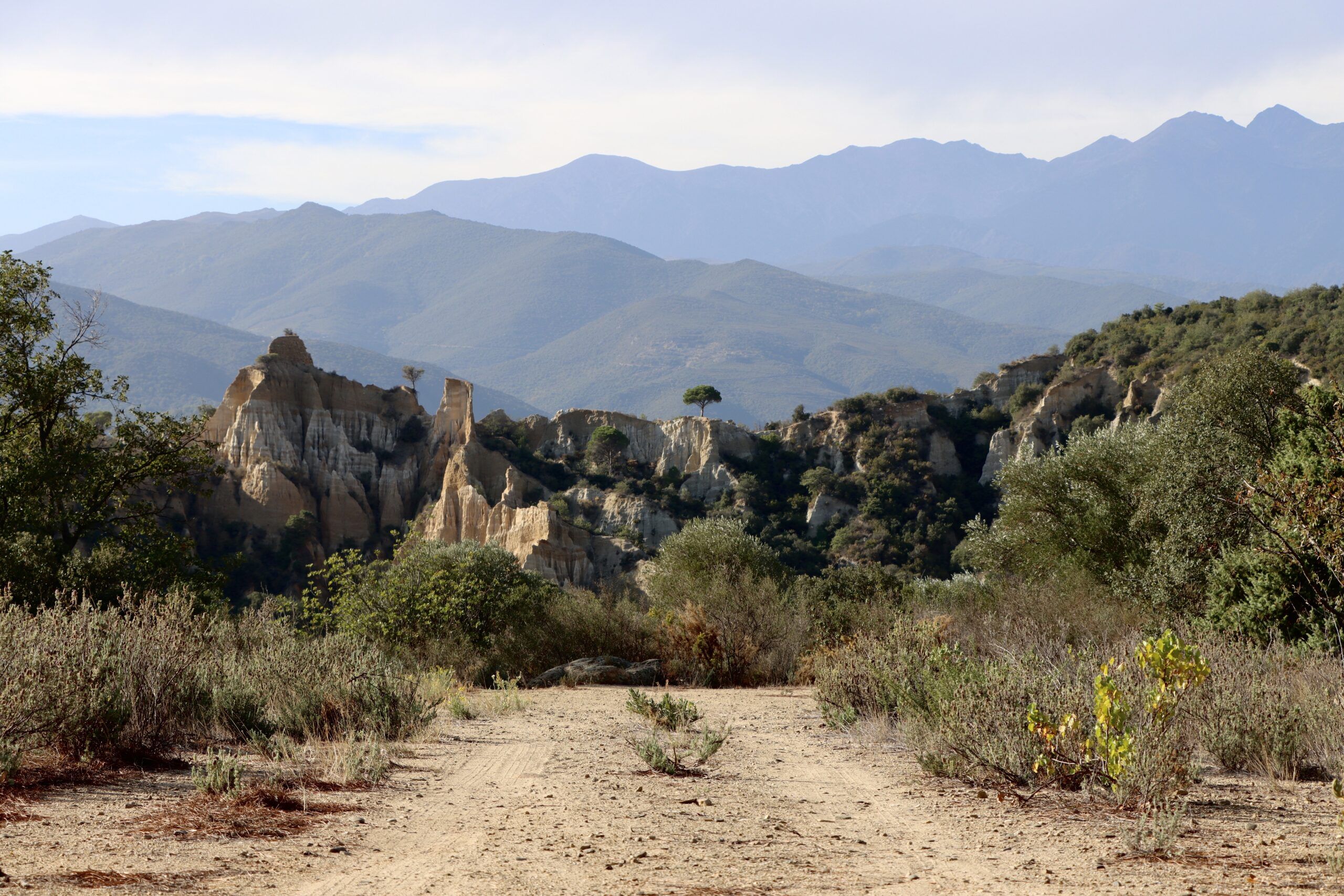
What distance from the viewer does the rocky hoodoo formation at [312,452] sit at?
181 ft

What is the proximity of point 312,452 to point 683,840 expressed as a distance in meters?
55.6

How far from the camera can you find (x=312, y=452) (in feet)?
194

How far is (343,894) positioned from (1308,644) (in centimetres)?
1209

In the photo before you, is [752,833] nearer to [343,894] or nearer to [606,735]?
[343,894]

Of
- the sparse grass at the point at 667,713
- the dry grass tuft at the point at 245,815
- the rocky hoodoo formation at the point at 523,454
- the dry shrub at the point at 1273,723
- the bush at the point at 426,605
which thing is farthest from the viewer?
the rocky hoodoo formation at the point at 523,454

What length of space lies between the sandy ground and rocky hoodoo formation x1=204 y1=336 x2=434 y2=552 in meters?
48.2

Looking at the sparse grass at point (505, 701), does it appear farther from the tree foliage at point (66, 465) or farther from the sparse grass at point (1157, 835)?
the sparse grass at point (1157, 835)

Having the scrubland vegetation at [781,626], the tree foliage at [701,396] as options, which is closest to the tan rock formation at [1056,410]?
the scrubland vegetation at [781,626]

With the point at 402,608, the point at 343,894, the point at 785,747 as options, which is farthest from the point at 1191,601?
the point at 343,894

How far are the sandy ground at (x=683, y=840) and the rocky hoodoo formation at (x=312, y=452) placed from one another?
48.2 m

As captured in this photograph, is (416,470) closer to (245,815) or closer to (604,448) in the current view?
(604,448)

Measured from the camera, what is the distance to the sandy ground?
19.6ft

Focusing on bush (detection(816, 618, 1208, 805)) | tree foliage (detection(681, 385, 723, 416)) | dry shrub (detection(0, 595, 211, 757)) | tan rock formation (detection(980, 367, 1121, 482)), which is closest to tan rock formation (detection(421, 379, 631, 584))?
tan rock formation (detection(980, 367, 1121, 482))

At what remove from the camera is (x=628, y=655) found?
24281 millimetres
